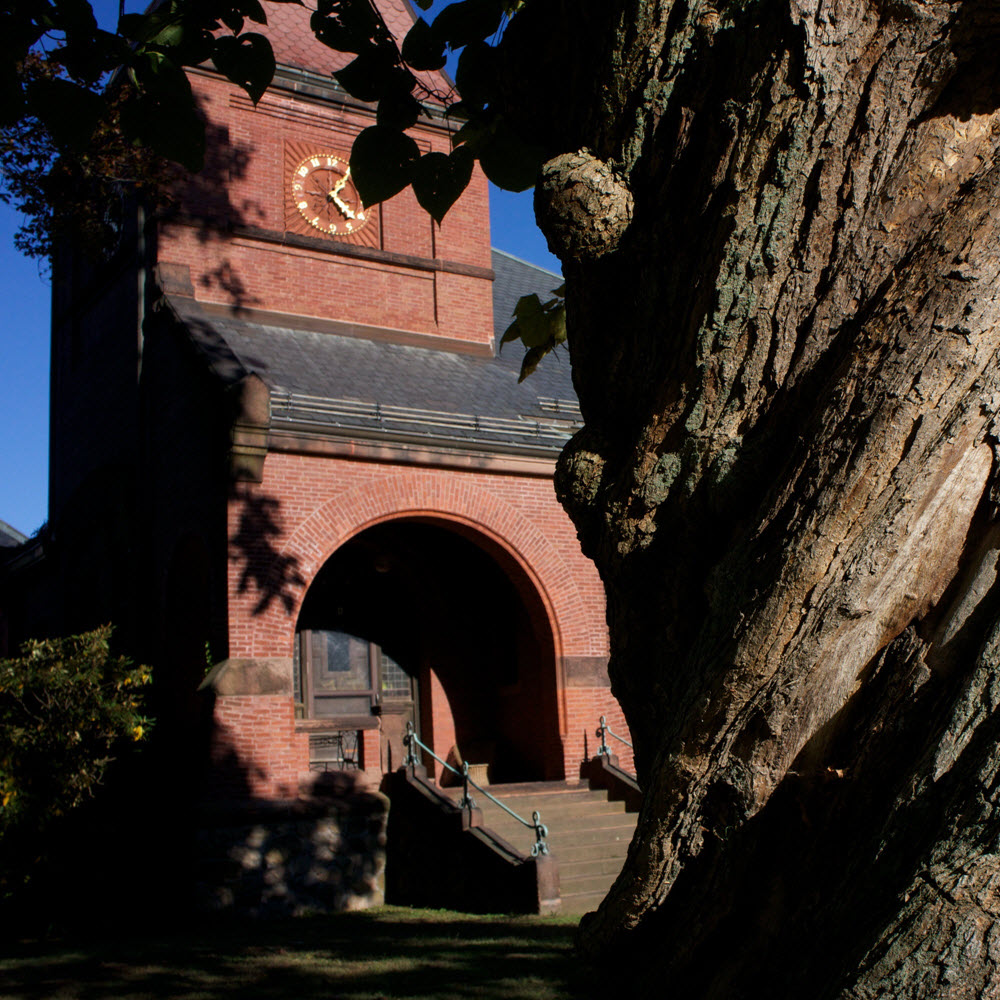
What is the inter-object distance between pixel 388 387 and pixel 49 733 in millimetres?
6679

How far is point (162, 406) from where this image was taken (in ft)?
49.5

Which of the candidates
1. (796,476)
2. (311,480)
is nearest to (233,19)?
(796,476)

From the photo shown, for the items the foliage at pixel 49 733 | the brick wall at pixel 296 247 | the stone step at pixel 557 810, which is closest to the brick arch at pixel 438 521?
the stone step at pixel 557 810

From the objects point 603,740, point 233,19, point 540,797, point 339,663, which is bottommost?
point 540,797

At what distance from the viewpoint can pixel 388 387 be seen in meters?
15.6

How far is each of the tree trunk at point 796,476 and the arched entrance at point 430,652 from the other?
1252 centimetres

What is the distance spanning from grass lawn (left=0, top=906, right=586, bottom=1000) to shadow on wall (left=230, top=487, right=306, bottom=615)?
139 inches

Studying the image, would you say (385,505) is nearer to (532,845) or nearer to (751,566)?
(532,845)

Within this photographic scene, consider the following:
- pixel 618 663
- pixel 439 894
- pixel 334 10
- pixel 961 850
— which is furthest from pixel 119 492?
pixel 961 850

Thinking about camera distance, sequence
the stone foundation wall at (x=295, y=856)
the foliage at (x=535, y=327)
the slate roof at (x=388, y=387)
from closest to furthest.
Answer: the foliage at (x=535, y=327), the stone foundation wall at (x=295, y=856), the slate roof at (x=388, y=387)

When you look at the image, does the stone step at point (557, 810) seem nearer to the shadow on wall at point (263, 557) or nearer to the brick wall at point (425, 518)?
the brick wall at point (425, 518)

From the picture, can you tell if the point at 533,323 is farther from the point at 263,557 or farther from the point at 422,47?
the point at 263,557

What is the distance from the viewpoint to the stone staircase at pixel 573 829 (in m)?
11.7

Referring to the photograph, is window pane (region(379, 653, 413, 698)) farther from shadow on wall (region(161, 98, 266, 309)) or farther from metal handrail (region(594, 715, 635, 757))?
shadow on wall (region(161, 98, 266, 309))
